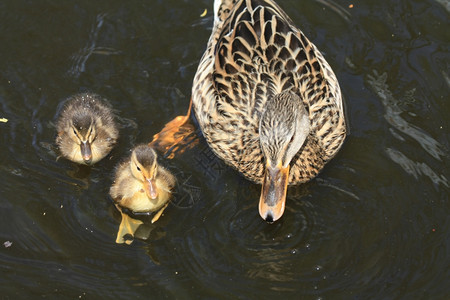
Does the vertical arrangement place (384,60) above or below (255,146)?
above

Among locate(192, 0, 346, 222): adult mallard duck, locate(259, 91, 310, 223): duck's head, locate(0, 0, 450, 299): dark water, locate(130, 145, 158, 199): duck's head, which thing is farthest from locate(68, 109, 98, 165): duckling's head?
locate(259, 91, 310, 223): duck's head

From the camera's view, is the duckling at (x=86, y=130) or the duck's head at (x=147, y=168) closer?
the duck's head at (x=147, y=168)

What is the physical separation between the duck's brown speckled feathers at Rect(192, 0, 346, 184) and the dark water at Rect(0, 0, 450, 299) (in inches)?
6.6

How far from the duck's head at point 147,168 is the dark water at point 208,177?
0.26m

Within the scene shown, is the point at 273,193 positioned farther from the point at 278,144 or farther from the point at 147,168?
the point at 147,168

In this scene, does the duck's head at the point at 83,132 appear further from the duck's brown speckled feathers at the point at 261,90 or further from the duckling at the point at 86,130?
the duck's brown speckled feathers at the point at 261,90

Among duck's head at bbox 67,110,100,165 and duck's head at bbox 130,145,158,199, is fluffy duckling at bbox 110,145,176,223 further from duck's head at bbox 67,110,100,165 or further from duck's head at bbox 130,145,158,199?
duck's head at bbox 67,110,100,165

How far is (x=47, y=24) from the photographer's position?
6.01m

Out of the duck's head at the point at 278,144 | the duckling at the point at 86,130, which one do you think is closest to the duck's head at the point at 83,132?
the duckling at the point at 86,130

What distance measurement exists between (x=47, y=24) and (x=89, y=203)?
1935 millimetres

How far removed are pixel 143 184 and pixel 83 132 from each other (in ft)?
1.87

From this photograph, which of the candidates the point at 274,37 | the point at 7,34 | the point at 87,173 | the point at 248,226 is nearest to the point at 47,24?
the point at 7,34

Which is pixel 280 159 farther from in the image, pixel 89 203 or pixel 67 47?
pixel 67 47

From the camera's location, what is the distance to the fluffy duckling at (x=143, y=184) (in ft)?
15.1
